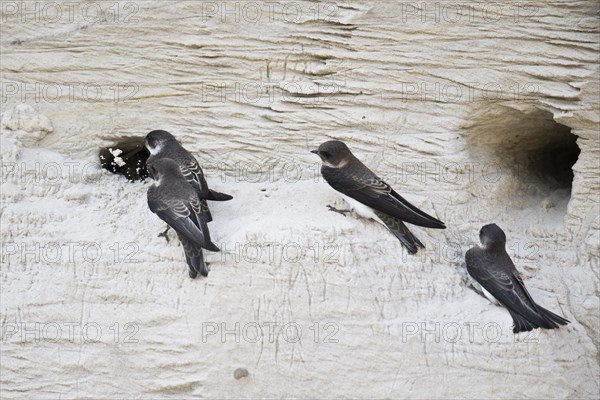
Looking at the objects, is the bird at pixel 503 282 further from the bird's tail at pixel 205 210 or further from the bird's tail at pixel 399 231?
the bird's tail at pixel 205 210

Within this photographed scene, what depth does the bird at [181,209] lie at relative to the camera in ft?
17.3

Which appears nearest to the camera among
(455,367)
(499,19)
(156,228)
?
(455,367)

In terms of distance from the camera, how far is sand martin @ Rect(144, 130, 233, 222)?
5609 millimetres

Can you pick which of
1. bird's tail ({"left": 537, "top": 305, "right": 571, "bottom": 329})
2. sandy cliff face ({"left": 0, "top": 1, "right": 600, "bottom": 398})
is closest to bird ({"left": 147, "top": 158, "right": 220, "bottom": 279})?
sandy cliff face ({"left": 0, "top": 1, "right": 600, "bottom": 398})

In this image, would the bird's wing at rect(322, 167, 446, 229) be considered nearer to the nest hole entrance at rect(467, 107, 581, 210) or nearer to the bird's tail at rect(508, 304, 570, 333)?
the bird's tail at rect(508, 304, 570, 333)

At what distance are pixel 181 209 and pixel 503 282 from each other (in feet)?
5.64

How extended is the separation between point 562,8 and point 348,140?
146 cm

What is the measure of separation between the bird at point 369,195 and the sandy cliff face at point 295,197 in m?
0.10

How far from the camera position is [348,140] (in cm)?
605

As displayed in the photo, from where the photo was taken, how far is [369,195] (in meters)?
5.56

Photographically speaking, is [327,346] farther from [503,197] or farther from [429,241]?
[503,197]

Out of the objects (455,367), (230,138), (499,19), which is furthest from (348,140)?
(455,367)

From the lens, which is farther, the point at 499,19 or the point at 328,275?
the point at 499,19

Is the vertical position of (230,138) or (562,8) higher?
(562,8)
